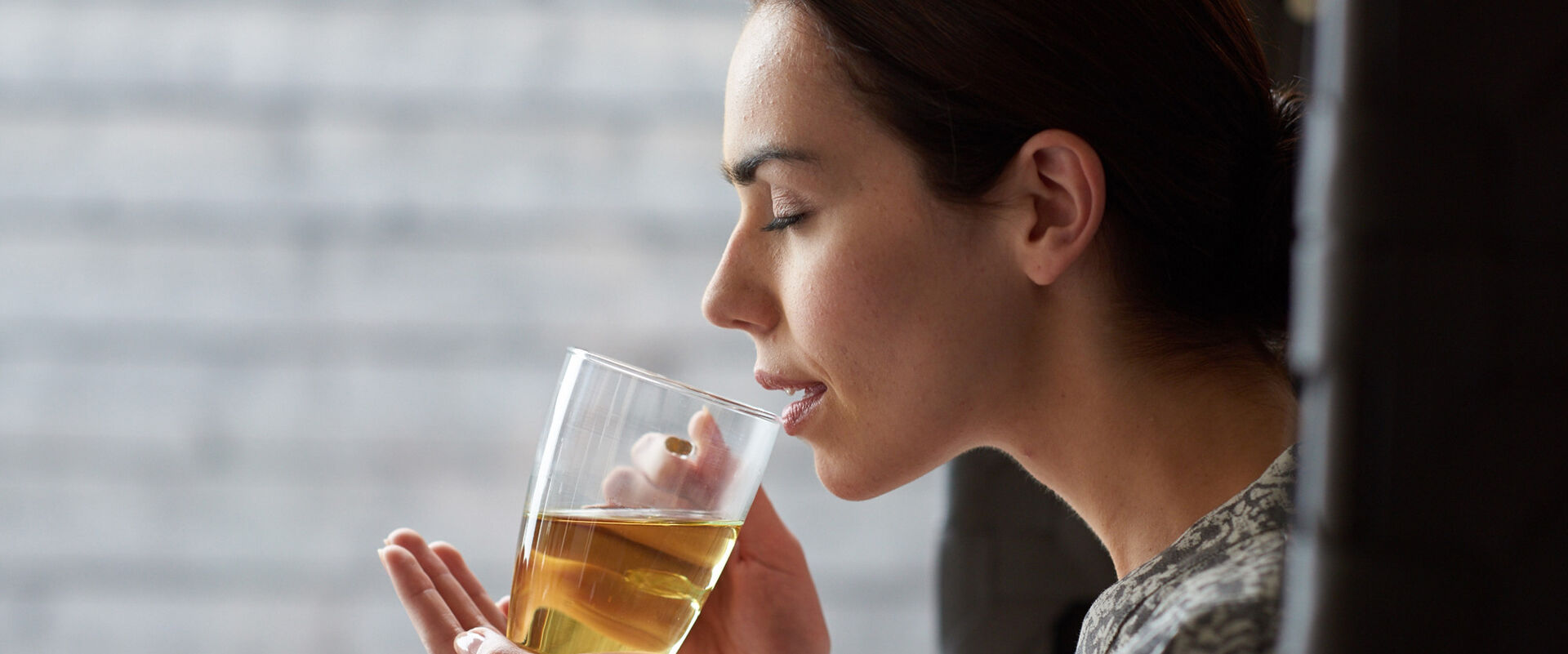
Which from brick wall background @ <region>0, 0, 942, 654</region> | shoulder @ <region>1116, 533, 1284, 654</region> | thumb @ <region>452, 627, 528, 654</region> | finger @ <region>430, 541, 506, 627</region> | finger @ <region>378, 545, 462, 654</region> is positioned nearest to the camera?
shoulder @ <region>1116, 533, 1284, 654</region>

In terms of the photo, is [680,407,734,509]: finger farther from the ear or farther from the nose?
the ear

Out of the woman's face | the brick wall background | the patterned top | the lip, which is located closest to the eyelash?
the woman's face

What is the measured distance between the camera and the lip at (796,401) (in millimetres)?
840

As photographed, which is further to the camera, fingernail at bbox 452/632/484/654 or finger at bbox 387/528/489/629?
finger at bbox 387/528/489/629

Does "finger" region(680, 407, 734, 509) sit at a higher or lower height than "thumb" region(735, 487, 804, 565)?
higher

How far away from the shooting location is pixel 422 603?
831 mm

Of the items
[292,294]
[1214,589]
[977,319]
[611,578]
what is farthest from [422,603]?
[292,294]

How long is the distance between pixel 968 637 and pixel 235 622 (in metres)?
1.28

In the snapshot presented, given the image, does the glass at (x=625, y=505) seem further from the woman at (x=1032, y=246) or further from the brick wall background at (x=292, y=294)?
the brick wall background at (x=292, y=294)

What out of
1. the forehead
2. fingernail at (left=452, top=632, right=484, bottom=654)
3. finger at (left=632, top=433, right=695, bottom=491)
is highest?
the forehead

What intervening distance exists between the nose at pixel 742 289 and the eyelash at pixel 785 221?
0.06 ft

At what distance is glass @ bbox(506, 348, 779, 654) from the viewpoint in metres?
0.72

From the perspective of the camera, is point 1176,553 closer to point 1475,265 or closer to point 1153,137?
→ point 1153,137

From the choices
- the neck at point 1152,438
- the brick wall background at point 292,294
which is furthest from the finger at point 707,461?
the brick wall background at point 292,294
